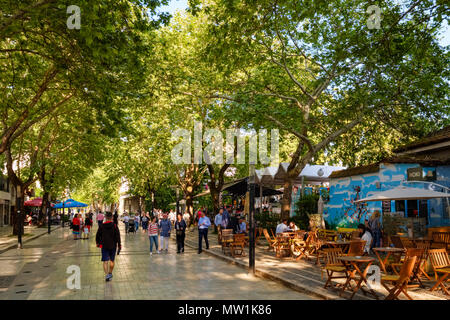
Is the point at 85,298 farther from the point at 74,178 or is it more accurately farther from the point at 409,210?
the point at 74,178

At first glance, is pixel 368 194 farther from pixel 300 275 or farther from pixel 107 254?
pixel 107 254

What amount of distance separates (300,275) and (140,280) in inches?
165

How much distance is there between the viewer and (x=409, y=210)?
15047 millimetres

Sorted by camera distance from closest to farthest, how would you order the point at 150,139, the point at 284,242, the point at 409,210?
the point at 284,242 < the point at 409,210 < the point at 150,139

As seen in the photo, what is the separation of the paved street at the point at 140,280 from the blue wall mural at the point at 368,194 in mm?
7004

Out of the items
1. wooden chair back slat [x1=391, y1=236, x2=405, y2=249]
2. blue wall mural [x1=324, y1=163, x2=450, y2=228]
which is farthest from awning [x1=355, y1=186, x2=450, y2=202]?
blue wall mural [x1=324, y1=163, x2=450, y2=228]

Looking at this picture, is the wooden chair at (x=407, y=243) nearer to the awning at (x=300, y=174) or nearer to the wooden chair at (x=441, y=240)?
the wooden chair at (x=441, y=240)

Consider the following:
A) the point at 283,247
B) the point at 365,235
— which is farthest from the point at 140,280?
the point at 365,235

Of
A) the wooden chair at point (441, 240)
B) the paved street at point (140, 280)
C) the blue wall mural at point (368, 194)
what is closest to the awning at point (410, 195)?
the wooden chair at point (441, 240)

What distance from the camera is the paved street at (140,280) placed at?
8219mm

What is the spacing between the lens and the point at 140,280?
9.89m

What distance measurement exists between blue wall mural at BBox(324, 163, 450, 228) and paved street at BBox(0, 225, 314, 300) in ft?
23.0

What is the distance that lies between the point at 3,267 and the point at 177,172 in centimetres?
1962
